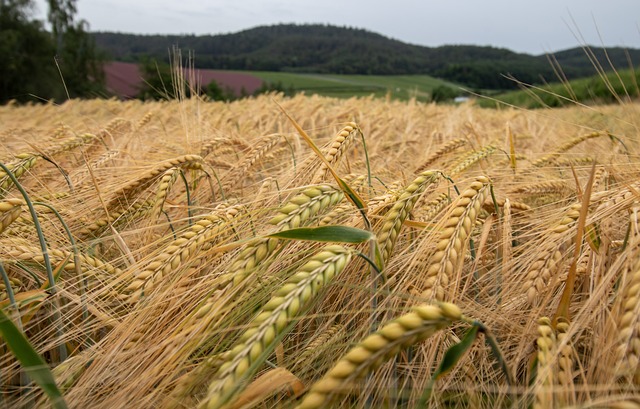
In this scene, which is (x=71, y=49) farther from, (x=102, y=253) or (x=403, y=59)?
(x=403, y=59)

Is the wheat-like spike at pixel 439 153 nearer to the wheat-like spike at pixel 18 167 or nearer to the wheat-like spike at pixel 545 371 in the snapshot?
the wheat-like spike at pixel 545 371

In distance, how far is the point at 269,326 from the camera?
0.69m

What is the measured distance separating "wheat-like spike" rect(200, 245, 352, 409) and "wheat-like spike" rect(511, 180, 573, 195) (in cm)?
125

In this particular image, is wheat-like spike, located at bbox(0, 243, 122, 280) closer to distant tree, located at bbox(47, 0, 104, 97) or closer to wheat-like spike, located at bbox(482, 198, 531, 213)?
wheat-like spike, located at bbox(482, 198, 531, 213)

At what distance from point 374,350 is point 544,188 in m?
1.53

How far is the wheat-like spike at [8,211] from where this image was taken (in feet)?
3.34

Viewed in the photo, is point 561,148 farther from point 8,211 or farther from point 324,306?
point 8,211

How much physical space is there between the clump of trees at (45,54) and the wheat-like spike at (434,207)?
61.4ft

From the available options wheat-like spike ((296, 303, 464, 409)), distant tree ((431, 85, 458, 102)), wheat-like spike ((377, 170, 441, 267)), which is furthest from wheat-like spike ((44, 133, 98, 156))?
distant tree ((431, 85, 458, 102))

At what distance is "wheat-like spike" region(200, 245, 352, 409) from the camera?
2.10ft

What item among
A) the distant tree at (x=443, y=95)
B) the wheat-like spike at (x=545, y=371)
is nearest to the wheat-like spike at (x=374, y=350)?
the wheat-like spike at (x=545, y=371)

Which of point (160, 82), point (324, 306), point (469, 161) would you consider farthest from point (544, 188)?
point (160, 82)

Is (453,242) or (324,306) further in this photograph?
(324,306)

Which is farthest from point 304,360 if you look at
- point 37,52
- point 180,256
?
point 37,52
